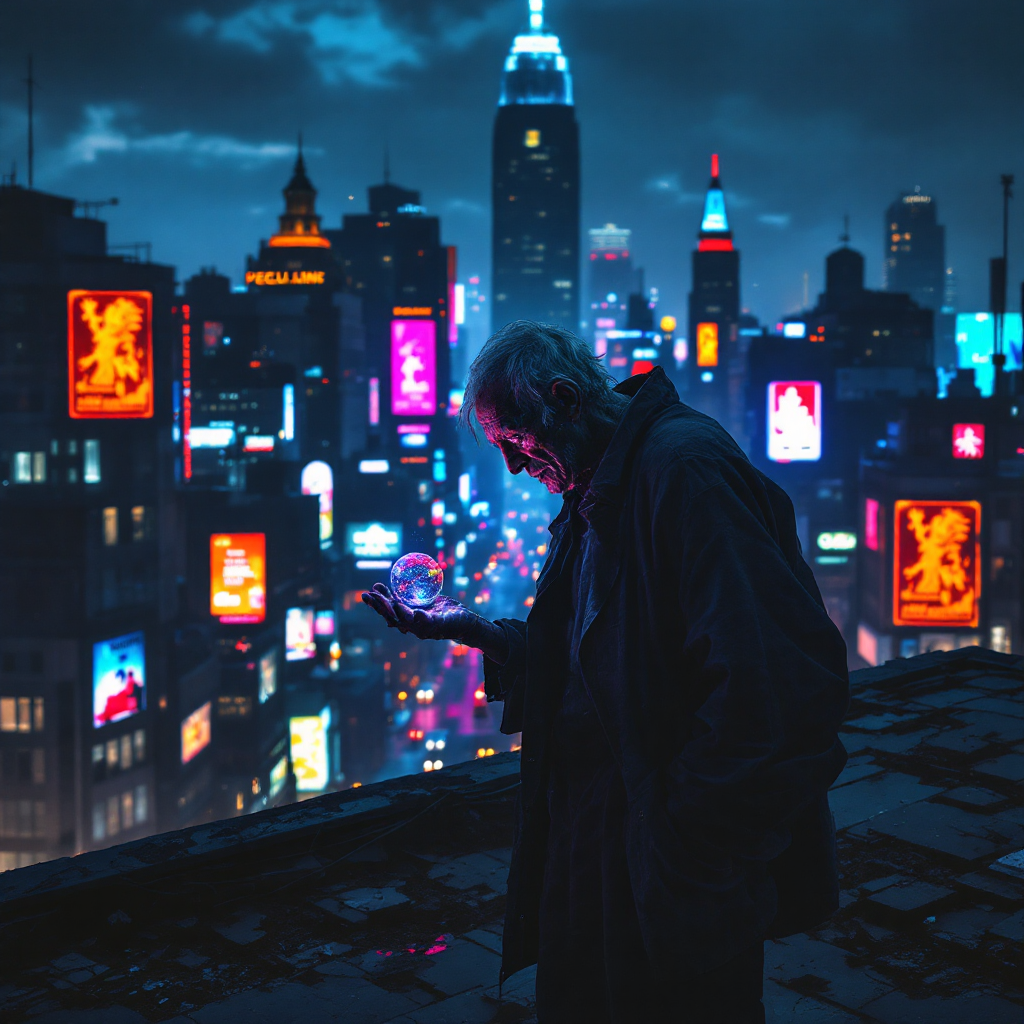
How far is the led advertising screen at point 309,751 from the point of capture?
2233 inches

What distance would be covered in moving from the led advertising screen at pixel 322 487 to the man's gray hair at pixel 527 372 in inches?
2427

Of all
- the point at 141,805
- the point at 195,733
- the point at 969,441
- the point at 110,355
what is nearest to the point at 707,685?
the point at 141,805

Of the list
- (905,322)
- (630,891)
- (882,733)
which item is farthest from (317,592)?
(905,322)

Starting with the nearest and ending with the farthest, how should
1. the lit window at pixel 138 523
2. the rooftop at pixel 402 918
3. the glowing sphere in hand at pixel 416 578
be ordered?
the glowing sphere in hand at pixel 416 578 < the rooftop at pixel 402 918 < the lit window at pixel 138 523

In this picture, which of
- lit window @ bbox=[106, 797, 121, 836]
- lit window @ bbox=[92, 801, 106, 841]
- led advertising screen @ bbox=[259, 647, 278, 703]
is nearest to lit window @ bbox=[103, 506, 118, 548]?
lit window @ bbox=[106, 797, 121, 836]

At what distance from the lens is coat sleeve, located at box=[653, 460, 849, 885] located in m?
2.22

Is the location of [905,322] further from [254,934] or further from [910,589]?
[254,934]

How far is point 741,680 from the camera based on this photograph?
2.22 meters

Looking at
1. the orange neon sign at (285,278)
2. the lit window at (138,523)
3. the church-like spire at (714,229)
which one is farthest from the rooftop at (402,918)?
the church-like spire at (714,229)

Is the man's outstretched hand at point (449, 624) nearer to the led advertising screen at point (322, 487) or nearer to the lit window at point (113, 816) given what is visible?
the lit window at point (113, 816)

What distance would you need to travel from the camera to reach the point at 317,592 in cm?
6106

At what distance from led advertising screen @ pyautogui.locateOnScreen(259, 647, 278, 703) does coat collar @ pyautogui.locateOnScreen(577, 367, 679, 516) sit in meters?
50.4

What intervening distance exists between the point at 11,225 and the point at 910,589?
4623cm

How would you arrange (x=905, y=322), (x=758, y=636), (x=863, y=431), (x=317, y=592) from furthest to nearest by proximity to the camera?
(x=905, y=322), (x=863, y=431), (x=317, y=592), (x=758, y=636)
